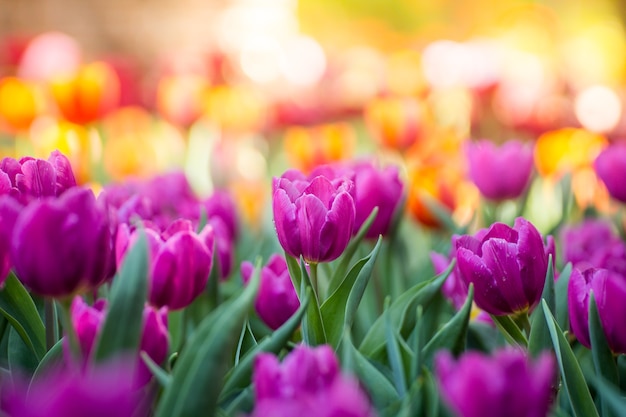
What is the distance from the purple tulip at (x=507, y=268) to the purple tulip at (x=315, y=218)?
3.7 inches

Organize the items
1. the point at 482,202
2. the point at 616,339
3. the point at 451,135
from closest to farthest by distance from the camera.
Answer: the point at 616,339 < the point at 482,202 < the point at 451,135

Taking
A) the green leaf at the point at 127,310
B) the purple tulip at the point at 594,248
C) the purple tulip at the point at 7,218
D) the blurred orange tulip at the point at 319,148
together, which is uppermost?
the purple tulip at the point at 7,218

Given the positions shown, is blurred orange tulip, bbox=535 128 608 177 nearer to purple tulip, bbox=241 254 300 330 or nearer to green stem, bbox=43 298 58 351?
purple tulip, bbox=241 254 300 330

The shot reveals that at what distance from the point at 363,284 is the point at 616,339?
190 mm

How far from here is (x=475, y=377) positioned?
0.40 meters

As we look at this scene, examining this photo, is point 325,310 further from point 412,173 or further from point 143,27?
point 143,27

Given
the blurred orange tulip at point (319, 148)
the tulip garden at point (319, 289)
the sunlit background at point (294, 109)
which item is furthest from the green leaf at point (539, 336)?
the blurred orange tulip at point (319, 148)

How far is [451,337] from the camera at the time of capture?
0.63m

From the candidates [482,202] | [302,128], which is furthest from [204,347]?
[302,128]

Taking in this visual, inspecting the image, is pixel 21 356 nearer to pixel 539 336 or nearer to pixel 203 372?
→ pixel 203 372

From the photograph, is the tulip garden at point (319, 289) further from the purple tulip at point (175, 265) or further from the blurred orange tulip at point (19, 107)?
the blurred orange tulip at point (19, 107)

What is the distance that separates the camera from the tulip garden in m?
0.44

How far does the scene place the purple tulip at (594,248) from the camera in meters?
0.73

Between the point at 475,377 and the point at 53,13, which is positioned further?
the point at 53,13
